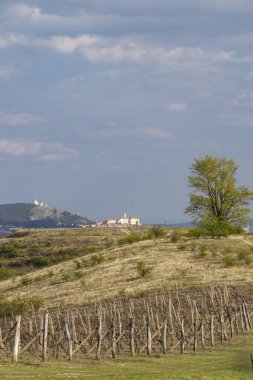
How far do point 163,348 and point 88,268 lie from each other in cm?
4479

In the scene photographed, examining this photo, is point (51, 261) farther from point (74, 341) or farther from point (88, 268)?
point (74, 341)

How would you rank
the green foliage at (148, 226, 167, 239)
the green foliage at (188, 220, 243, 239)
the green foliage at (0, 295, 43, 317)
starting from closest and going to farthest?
1. the green foliage at (0, 295, 43, 317)
2. the green foliage at (188, 220, 243, 239)
3. the green foliage at (148, 226, 167, 239)

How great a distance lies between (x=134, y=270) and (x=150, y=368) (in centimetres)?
4066

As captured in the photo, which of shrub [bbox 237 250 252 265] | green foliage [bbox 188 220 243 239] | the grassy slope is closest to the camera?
the grassy slope

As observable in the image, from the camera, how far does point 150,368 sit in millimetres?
32031

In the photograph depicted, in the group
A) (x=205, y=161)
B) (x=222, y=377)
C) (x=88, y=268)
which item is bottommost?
(x=222, y=377)

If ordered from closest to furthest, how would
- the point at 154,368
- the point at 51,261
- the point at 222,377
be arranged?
1. the point at 222,377
2. the point at 154,368
3. the point at 51,261

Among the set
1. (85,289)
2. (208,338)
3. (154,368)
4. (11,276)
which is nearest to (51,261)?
(11,276)

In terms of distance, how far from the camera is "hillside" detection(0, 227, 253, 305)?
62.7 meters

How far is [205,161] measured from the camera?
10369 centimetres

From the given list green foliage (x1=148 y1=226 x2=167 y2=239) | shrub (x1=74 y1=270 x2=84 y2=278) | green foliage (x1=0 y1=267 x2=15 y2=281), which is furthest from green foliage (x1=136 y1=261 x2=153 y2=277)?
green foliage (x1=148 y1=226 x2=167 y2=239)

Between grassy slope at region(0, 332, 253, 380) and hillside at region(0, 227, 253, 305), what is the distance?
78.0 feet

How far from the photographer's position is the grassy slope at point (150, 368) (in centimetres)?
2830

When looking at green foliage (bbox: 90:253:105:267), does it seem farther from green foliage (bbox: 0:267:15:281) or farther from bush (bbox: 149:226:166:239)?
bush (bbox: 149:226:166:239)
